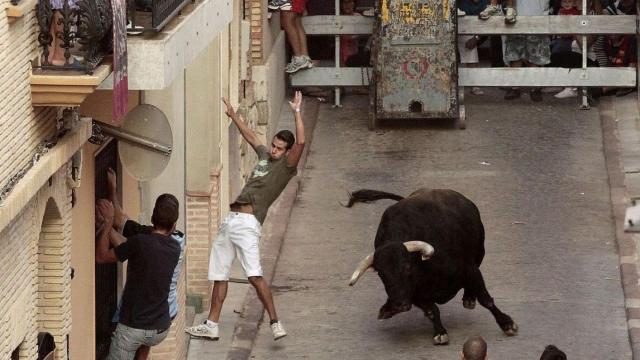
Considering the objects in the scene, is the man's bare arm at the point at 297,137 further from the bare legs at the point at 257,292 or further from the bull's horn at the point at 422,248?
the bull's horn at the point at 422,248

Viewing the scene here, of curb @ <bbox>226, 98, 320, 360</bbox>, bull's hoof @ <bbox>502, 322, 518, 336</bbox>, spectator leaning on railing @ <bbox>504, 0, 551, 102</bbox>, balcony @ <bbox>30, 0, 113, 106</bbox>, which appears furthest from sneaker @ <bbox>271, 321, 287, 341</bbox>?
spectator leaning on railing @ <bbox>504, 0, 551, 102</bbox>

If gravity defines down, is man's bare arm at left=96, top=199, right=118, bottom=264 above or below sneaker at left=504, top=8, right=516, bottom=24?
above

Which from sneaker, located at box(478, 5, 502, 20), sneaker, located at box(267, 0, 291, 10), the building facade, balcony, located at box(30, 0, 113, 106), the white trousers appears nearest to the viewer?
the building facade

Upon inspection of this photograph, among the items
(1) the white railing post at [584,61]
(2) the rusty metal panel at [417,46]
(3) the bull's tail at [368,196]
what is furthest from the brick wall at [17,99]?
(1) the white railing post at [584,61]

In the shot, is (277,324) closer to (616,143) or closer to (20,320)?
(20,320)

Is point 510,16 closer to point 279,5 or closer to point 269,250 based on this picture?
point 279,5

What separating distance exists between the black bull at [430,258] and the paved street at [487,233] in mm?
391

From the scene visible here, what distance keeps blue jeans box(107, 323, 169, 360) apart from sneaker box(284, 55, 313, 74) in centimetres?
1220

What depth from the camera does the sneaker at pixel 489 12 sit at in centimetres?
2616

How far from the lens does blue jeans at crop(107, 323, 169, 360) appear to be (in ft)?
46.9

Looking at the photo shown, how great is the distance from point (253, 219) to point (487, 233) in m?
4.81

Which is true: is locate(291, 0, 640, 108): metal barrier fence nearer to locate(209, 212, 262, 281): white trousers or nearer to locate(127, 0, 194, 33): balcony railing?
locate(209, 212, 262, 281): white trousers

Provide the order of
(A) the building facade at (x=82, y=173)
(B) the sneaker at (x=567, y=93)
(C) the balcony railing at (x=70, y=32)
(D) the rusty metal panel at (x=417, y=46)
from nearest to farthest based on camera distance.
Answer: (A) the building facade at (x=82, y=173) < (C) the balcony railing at (x=70, y=32) < (D) the rusty metal panel at (x=417, y=46) < (B) the sneaker at (x=567, y=93)

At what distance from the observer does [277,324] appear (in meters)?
17.4
